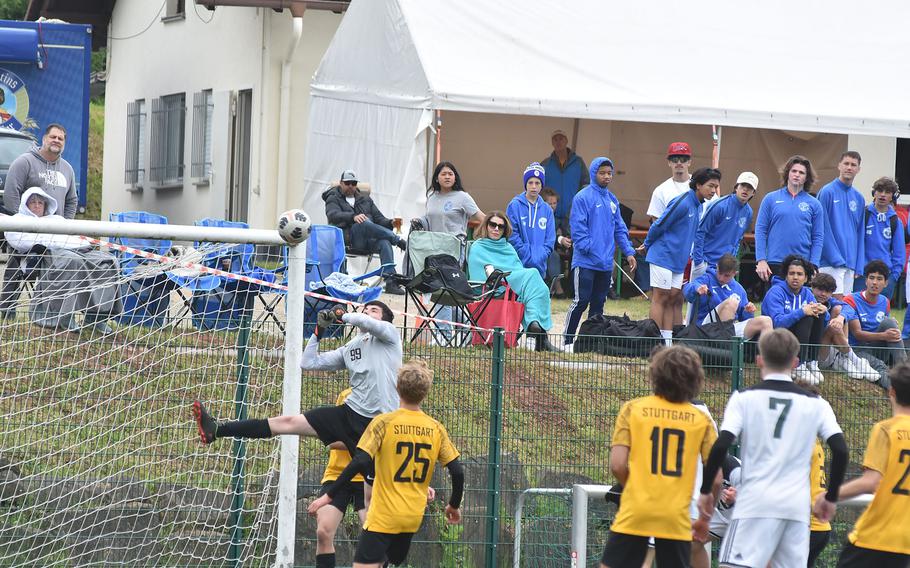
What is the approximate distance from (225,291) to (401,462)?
369 centimetres

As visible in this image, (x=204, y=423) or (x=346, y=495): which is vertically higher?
(x=204, y=423)

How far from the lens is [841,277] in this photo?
518 inches

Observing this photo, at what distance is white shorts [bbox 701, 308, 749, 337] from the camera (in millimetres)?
11642

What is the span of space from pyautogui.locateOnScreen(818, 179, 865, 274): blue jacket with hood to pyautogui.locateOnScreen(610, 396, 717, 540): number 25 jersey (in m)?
6.60

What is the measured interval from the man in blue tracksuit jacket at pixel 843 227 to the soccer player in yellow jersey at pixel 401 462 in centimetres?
642

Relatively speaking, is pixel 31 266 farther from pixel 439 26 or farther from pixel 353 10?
pixel 353 10

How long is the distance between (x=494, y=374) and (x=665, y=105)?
723cm

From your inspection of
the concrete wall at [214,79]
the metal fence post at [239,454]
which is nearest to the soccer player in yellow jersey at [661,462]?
the metal fence post at [239,454]

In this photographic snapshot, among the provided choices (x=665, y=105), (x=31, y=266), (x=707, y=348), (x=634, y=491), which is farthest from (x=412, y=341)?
(x=665, y=105)

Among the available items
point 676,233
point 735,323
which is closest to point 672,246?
point 676,233

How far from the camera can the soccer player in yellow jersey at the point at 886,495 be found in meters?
6.89

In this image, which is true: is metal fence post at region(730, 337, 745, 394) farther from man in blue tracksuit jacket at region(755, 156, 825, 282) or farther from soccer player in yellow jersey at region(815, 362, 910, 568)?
man in blue tracksuit jacket at region(755, 156, 825, 282)

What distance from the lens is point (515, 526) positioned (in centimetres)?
895

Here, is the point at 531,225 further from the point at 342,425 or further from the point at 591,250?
the point at 342,425
